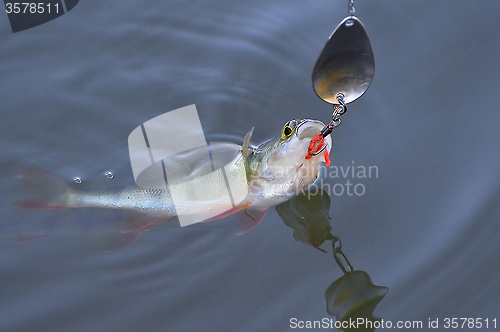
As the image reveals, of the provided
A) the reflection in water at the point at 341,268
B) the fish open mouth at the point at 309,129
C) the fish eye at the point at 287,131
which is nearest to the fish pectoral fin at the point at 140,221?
the reflection in water at the point at 341,268

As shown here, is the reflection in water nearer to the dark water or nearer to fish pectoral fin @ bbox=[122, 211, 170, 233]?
the dark water

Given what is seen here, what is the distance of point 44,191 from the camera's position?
10.8 feet

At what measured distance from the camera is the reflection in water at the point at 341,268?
9.48 feet

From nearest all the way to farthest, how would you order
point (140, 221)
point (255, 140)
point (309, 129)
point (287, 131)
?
1. point (309, 129)
2. point (287, 131)
3. point (140, 221)
4. point (255, 140)

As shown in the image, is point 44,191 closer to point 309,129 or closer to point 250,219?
point 250,219

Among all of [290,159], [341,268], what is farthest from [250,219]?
[341,268]

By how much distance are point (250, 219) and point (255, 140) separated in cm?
70

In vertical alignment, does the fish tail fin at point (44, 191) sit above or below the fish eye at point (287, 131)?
below

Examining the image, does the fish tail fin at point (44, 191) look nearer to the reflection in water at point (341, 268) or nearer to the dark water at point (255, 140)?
the dark water at point (255, 140)

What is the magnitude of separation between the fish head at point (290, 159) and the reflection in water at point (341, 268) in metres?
0.17

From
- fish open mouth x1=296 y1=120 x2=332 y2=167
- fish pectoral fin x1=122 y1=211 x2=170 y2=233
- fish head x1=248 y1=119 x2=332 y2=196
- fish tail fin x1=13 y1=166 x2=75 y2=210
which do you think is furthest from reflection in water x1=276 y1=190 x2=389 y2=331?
fish tail fin x1=13 y1=166 x2=75 y2=210

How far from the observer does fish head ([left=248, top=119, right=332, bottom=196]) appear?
2844 millimetres

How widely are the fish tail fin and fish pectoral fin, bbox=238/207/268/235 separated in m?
1.20

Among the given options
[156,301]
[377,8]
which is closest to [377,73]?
[377,8]
